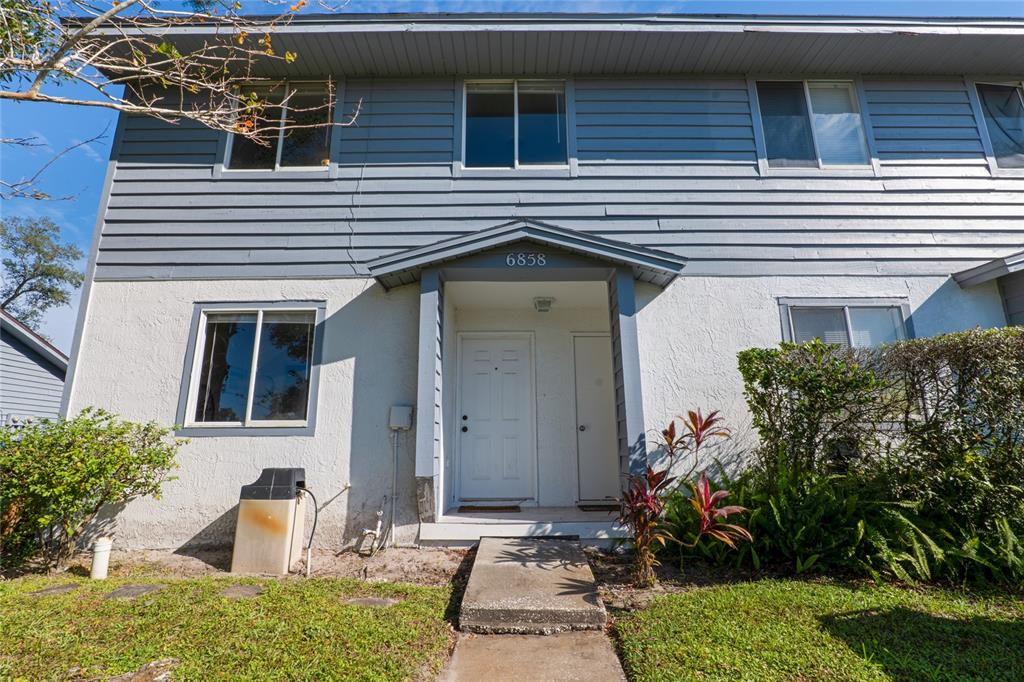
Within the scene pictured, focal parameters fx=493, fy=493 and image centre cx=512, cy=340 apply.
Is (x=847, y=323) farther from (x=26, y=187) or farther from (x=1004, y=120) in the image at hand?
(x=26, y=187)

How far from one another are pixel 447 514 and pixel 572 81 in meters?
5.77

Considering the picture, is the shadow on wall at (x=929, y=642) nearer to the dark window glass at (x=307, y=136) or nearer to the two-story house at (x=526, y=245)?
the two-story house at (x=526, y=245)

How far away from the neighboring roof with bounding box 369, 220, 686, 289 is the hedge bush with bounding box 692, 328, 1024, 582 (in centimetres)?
148

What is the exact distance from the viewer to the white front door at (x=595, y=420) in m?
6.33

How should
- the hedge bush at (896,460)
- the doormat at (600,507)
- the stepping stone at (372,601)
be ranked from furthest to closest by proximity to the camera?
Answer: 1. the doormat at (600,507)
2. the hedge bush at (896,460)
3. the stepping stone at (372,601)

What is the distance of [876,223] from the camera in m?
6.14

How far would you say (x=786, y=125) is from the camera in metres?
6.57

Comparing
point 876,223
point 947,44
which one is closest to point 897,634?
point 876,223

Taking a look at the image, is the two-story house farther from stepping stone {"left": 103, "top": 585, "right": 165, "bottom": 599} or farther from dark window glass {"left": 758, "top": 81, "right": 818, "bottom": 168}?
stepping stone {"left": 103, "top": 585, "right": 165, "bottom": 599}

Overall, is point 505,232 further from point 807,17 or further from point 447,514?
point 807,17

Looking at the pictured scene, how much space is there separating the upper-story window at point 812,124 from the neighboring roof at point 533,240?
2.53m

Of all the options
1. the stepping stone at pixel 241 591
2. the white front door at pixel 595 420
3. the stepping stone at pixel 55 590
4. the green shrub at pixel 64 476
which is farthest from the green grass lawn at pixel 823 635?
the green shrub at pixel 64 476

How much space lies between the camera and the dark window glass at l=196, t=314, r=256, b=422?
18.1ft

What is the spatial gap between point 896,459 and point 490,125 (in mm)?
5866
